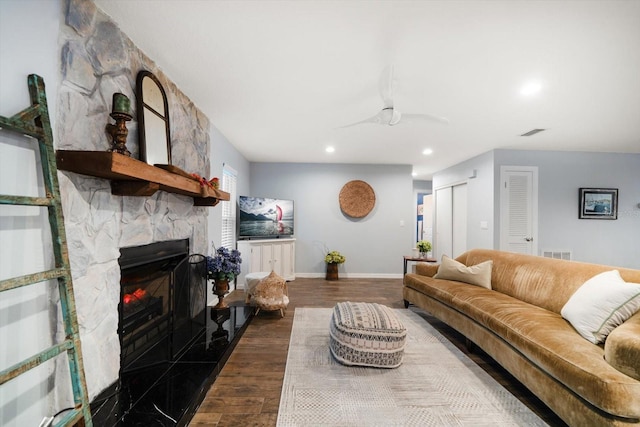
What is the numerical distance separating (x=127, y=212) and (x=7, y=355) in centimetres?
89

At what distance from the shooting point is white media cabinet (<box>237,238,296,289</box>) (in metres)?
4.50

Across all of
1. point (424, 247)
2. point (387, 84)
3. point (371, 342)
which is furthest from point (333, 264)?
point (387, 84)

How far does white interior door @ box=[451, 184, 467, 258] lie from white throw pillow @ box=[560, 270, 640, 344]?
346 cm

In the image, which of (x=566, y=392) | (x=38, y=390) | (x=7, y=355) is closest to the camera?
(x=7, y=355)

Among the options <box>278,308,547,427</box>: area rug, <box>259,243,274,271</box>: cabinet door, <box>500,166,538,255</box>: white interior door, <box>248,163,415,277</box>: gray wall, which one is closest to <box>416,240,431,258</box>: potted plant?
<box>248,163,415,277</box>: gray wall

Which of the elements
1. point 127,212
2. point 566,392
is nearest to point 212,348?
point 127,212

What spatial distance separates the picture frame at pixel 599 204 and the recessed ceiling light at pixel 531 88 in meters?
3.27

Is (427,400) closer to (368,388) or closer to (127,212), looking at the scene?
(368,388)

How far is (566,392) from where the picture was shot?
1462mm

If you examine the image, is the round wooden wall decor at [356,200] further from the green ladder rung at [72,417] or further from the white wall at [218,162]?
the green ladder rung at [72,417]

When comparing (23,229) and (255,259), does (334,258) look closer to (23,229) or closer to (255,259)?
(255,259)

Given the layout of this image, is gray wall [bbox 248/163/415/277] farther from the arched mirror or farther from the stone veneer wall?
the stone veneer wall

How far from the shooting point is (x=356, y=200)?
5.60 m

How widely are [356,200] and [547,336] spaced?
4.09m
